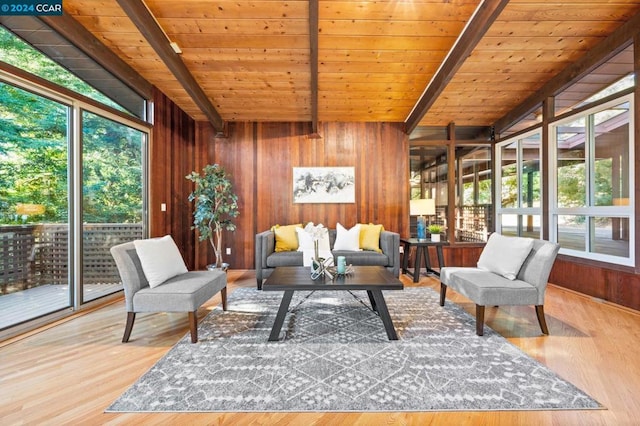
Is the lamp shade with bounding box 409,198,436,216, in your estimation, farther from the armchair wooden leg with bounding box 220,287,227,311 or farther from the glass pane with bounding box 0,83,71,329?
the glass pane with bounding box 0,83,71,329

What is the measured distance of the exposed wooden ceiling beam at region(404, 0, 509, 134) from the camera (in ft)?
8.44

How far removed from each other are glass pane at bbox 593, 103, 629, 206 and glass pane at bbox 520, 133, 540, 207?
2.84 ft

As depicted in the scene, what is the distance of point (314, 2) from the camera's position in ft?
8.26

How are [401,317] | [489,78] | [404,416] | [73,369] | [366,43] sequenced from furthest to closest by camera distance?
[489,78] < [366,43] < [401,317] < [73,369] < [404,416]

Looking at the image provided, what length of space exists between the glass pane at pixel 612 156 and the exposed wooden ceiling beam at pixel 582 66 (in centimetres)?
57

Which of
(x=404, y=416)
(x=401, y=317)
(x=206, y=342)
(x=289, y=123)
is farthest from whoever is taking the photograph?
(x=289, y=123)

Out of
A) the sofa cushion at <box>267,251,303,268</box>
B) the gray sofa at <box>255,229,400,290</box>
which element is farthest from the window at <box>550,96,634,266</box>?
the sofa cushion at <box>267,251,303,268</box>

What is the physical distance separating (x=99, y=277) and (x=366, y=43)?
13.8 feet

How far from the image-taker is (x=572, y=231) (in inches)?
145

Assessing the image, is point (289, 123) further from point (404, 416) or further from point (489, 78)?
point (404, 416)

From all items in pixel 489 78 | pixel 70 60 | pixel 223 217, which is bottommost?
pixel 223 217

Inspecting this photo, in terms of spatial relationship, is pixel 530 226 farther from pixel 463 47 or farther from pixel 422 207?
pixel 463 47

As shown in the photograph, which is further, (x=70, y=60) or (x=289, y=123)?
(x=289, y=123)

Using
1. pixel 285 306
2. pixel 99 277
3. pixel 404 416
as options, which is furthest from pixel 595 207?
pixel 99 277
